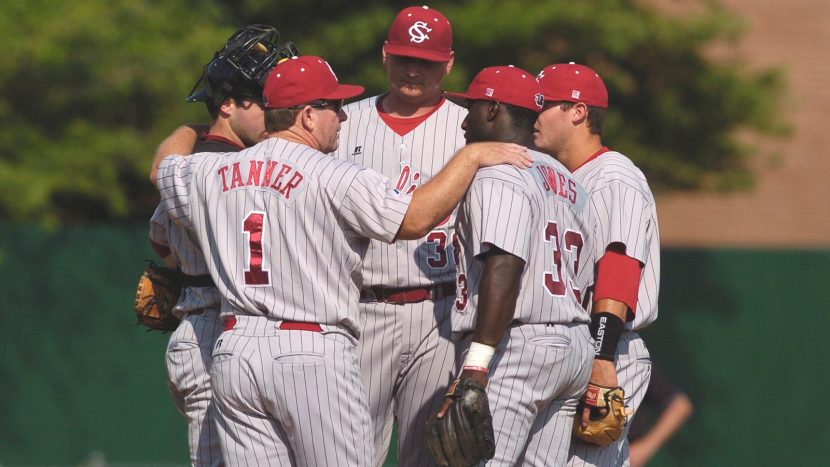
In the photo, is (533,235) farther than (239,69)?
No

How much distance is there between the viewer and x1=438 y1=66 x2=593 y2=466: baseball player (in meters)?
4.42

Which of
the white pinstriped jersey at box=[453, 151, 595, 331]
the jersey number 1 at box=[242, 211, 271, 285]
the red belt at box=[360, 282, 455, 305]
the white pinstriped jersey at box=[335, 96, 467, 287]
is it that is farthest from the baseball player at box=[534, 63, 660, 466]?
the jersey number 1 at box=[242, 211, 271, 285]

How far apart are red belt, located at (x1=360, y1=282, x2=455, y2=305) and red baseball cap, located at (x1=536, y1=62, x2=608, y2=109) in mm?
954

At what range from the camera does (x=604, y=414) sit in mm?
4859

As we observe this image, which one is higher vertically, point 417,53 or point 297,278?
point 417,53

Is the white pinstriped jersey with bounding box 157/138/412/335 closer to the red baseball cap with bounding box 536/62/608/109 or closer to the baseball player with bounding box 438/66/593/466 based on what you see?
the baseball player with bounding box 438/66/593/466

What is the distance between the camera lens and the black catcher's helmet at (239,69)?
16.8 feet

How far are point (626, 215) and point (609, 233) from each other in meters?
0.10

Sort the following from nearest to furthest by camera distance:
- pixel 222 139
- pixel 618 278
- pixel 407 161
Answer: pixel 618 278, pixel 222 139, pixel 407 161

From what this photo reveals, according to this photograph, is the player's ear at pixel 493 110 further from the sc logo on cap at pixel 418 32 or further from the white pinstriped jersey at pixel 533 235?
the sc logo on cap at pixel 418 32

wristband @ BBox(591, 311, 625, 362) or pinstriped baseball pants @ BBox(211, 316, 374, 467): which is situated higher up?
wristband @ BBox(591, 311, 625, 362)

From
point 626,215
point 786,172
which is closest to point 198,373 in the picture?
point 626,215

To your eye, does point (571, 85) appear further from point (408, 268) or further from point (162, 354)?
point (162, 354)

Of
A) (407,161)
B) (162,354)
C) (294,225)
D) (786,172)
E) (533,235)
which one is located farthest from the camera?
(786,172)
